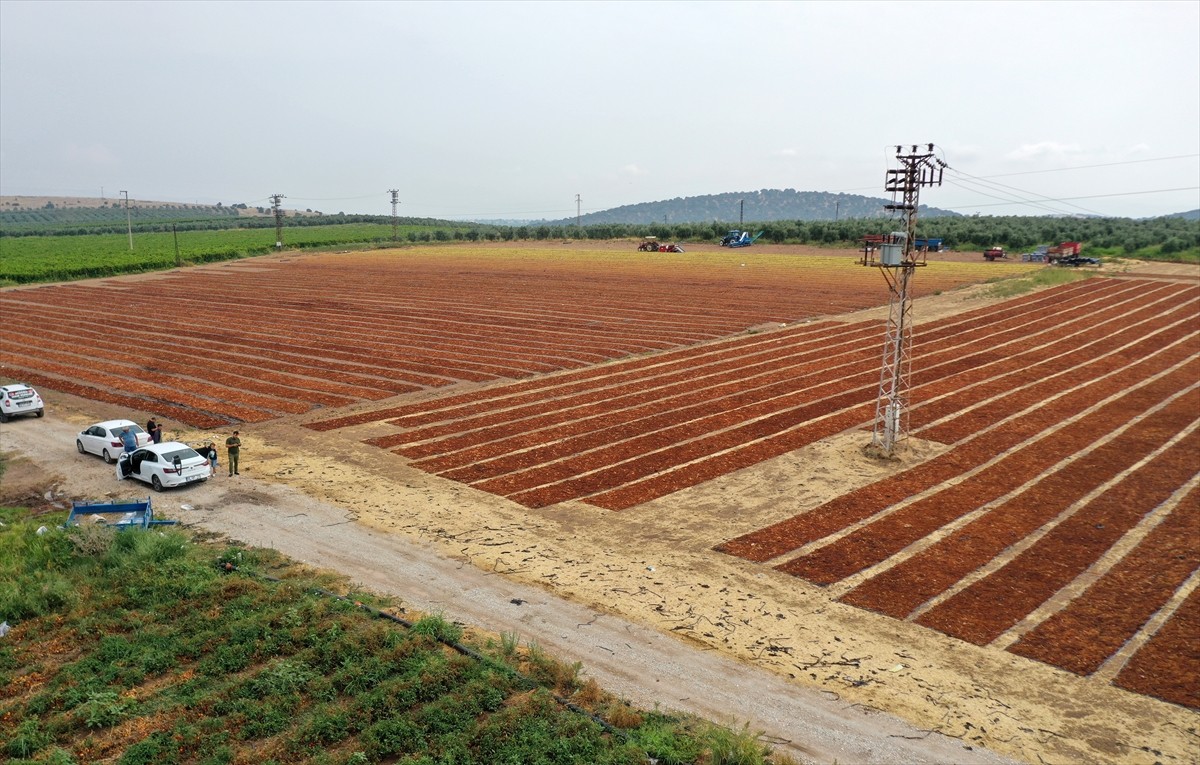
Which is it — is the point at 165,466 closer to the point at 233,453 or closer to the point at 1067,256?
the point at 233,453

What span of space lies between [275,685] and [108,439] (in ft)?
50.5

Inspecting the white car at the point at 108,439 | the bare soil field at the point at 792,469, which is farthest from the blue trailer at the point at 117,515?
the white car at the point at 108,439

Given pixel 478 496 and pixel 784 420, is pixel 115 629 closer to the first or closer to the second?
pixel 478 496

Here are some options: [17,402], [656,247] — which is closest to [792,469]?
[17,402]

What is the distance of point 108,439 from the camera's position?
23188 mm

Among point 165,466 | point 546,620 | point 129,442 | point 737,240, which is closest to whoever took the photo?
point 546,620

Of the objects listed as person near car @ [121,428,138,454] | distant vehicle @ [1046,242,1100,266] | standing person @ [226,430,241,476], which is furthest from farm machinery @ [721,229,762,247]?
person near car @ [121,428,138,454]

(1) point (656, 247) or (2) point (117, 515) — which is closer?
(2) point (117, 515)

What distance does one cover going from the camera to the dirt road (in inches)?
434

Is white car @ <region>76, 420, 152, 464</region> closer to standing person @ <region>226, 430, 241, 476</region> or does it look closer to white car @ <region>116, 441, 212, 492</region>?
white car @ <region>116, 441, 212, 492</region>

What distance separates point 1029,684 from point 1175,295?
6267 centimetres

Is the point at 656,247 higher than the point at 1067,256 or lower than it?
higher

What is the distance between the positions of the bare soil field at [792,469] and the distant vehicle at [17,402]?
0.75m

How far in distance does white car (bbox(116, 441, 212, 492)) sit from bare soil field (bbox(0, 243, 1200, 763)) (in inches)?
23.9
